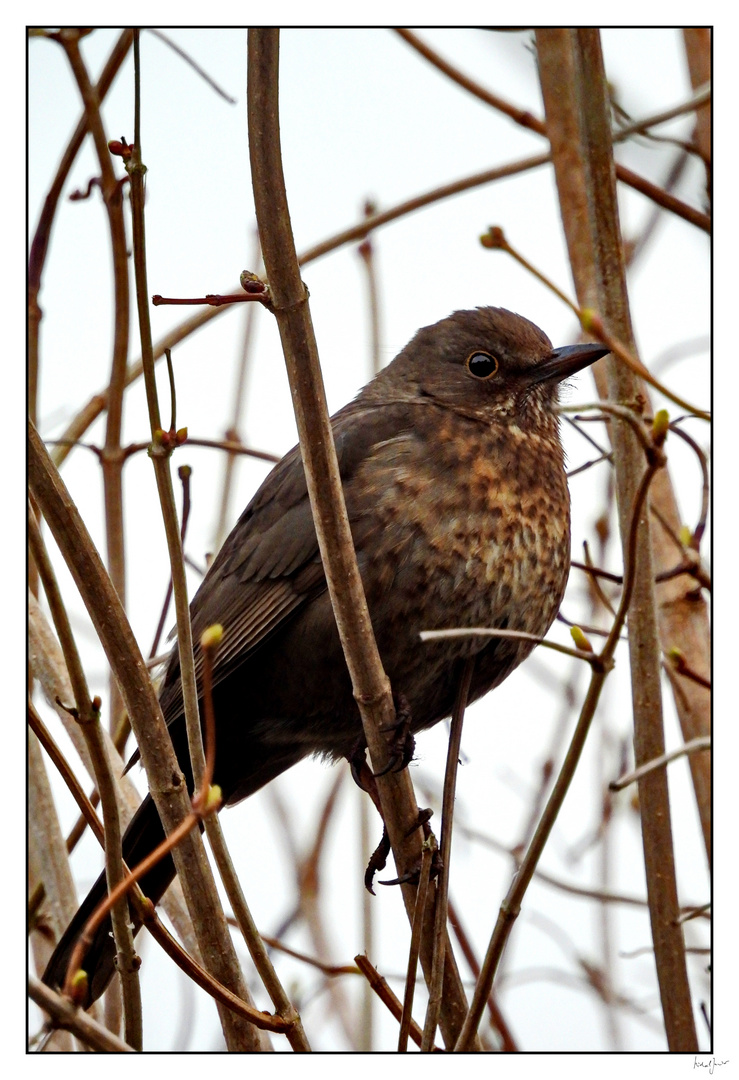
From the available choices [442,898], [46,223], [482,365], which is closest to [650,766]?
[442,898]

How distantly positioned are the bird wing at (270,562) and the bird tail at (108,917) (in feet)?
0.95

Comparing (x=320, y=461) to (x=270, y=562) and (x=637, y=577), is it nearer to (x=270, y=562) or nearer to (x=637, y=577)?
(x=637, y=577)

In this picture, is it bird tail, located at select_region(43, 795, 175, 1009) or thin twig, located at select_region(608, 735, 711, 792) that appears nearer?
thin twig, located at select_region(608, 735, 711, 792)

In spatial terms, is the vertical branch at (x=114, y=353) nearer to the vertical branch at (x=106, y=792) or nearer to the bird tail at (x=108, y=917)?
the bird tail at (x=108, y=917)

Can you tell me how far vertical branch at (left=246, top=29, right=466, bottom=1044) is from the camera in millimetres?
1926

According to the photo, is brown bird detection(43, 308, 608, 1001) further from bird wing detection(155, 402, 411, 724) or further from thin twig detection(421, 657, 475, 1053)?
thin twig detection(421, 657, 475, 1053)

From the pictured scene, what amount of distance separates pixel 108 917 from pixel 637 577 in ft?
4.19

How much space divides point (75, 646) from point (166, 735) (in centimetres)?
26

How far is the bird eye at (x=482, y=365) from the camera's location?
330 cm

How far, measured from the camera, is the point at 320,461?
2.07 meters

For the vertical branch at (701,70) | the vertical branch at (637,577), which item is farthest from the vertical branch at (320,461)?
the vertical branch at (701,70)

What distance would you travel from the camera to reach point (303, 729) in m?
2.97

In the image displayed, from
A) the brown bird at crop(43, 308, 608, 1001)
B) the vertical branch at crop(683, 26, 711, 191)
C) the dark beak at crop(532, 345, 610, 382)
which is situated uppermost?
the vertical branch at crop(683, 26, 711, 191)
